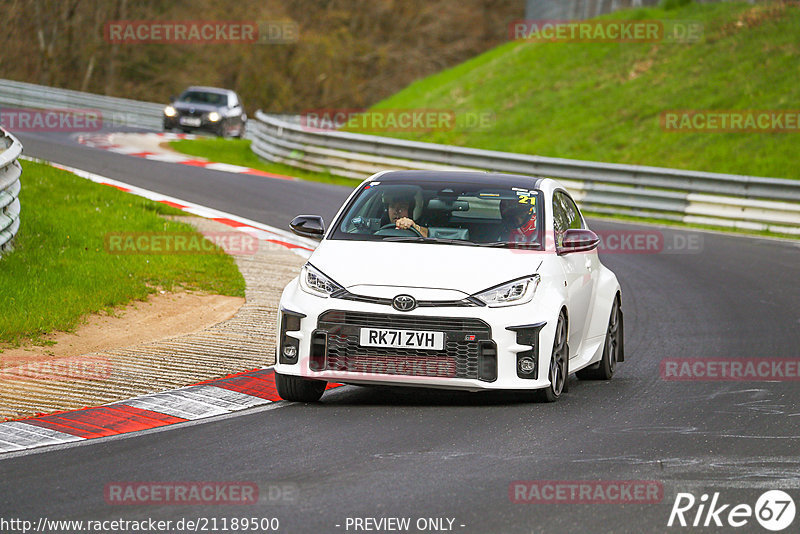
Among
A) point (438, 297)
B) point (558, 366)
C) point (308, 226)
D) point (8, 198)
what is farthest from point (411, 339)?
point (8, 198)

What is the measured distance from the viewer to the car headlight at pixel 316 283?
824 centimetres

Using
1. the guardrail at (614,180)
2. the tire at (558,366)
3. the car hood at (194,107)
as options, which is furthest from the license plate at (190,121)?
the tire at (558,366)

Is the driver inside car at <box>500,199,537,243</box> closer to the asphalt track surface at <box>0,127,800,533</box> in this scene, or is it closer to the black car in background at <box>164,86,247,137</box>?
the asphalt track surface at <box>0,127,800,533</box>

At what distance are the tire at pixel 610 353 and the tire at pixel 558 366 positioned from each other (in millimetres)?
1211

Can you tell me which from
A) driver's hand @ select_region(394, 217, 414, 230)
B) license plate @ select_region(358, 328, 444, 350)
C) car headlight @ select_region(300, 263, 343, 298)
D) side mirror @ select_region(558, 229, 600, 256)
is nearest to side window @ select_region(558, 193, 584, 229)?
side mirror @ select_region(558, 229, 600, 256)

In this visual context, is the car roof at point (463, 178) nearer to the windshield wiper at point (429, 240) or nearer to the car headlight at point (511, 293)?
the windshield wiper at point (429, 240)

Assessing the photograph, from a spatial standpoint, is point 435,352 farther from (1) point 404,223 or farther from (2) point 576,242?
(2) point 576,242

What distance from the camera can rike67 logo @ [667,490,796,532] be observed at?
5652 millimetres

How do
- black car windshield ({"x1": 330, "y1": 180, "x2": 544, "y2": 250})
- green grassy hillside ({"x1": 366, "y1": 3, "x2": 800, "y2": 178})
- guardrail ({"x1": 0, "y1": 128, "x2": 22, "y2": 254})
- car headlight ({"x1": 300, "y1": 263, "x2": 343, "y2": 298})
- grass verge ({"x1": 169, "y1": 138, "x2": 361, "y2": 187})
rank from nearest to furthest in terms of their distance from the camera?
car headlight ({"x1": 300, "y1": 263, "x2": 343, "y2": 298}) → black car windshield ({"x1": 330, "y1": 180, "x2": 544, "y2": 250}) → guardrail ({"x1": 0, "y1": 128, "x2": 22, "y2": 254}) → green grassy hillside ({"x1": 366, "y1": 3, "x2": 800, "y2": 178}) → grass verge ({"x1": 169, "y1": 138, "x2": 361, "y2": 187})

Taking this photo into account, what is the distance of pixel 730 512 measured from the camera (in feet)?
19.0

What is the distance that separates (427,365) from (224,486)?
218 cm

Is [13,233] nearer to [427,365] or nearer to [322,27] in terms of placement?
[427,365]

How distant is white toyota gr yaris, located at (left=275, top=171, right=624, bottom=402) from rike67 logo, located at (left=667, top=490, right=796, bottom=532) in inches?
87.8

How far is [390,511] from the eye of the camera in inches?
226
